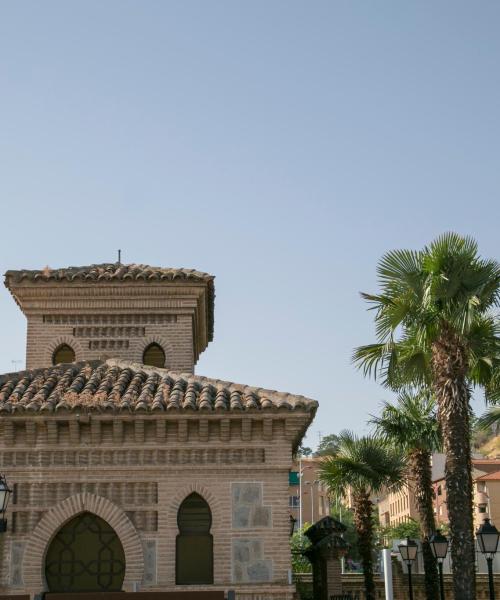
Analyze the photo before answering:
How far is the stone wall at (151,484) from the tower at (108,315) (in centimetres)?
434

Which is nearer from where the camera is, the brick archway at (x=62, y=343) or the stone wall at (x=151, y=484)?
the stone wall at (x=151, y=484)

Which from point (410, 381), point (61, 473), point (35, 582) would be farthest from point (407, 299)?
point (35, 582)

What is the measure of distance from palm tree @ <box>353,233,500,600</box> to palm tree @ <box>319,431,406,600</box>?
22.1 ft

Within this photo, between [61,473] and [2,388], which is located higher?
[2,388]

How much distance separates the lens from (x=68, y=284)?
61.1 feet

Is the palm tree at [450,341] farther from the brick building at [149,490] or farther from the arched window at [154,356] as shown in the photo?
the arched window at [154,356]

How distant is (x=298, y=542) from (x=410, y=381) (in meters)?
37.3

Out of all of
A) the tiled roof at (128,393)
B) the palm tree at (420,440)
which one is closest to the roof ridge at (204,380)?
the tiled roof at (128,393)

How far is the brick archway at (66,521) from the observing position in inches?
543

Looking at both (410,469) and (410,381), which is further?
(410,469)

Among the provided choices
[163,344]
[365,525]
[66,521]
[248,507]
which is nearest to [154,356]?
[163,344]

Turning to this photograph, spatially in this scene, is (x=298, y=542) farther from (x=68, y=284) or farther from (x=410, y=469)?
(x=68, y=284)

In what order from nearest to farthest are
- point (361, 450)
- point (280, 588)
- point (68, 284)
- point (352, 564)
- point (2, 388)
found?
point (280, 588)
point (2, 388)
point (68, 284)
point (361, 450)
point (352, 564)

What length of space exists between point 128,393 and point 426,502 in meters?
9.95
